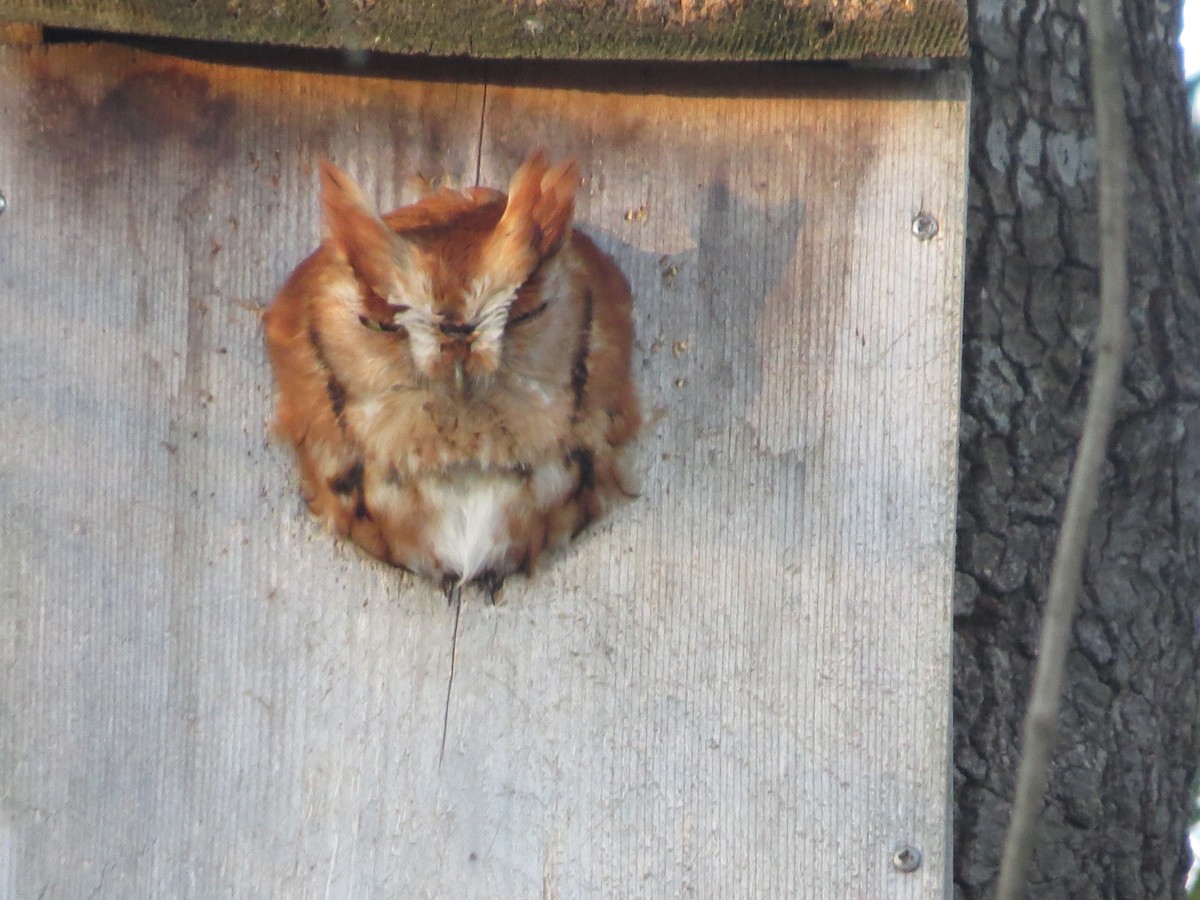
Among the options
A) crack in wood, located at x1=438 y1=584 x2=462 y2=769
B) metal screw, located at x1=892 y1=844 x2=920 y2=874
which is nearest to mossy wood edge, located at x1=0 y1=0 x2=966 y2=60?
crack in wood, located at x1=438 y1=584 x2=462 y2=769

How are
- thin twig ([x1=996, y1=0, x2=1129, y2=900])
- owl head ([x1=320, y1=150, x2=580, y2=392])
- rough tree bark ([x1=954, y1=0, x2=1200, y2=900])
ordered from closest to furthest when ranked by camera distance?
1. thin twig ([x1=996, y1=0, x2=1129, y2=900])
2. owl head ([x1=320, y1=150, x2=580, y2=392])
3. rough tree bark ([x1=954, y1=0, x2=1200, y2=900])

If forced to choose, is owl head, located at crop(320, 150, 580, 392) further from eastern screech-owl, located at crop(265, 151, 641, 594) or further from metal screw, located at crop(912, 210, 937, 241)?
metal screw, located at crop(912, 210, 937, 241)

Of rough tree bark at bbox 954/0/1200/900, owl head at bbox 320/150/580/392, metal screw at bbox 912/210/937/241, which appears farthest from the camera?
rough tree bark at bbox 954/0/1200/900

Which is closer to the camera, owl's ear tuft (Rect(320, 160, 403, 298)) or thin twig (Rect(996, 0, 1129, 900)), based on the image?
thin twig (Rect(996, 0, 1129, 900))

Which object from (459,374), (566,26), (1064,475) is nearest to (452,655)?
(459,374)

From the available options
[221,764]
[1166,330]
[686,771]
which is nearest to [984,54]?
[1166,330]

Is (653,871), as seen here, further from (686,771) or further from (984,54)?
(984,54)

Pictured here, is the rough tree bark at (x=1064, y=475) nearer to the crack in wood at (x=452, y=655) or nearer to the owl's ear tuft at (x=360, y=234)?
the crack in wood at (x=452, y=655)
